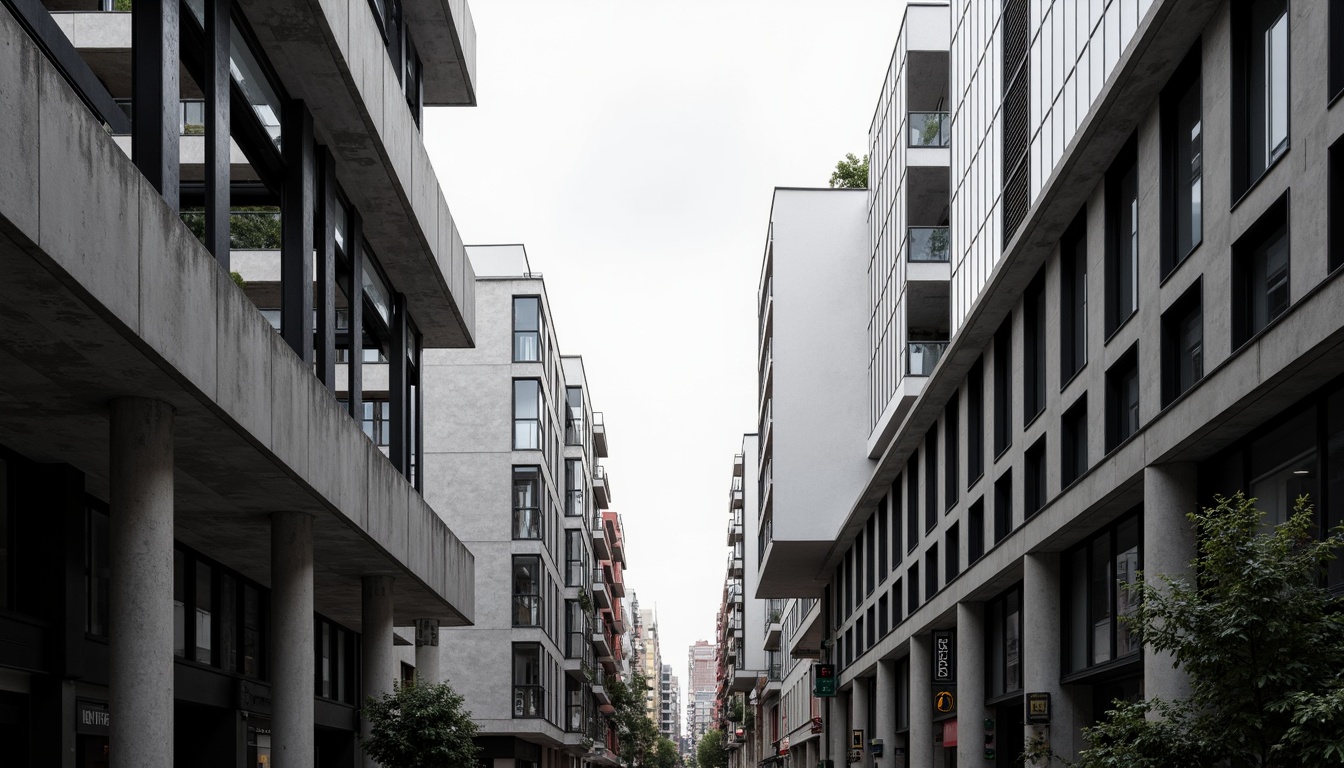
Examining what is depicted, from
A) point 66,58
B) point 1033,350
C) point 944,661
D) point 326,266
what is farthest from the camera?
point 944,661

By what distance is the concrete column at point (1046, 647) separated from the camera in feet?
81.3

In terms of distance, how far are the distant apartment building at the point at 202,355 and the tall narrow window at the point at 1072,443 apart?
11.4m

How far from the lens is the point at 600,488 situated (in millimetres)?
94312

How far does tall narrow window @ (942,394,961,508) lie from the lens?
3384 centimetres

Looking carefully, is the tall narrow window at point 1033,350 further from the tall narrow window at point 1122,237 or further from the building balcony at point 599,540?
the building balcony at point 599,540

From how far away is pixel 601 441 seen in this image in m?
104

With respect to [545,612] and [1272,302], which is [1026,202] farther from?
[545,612]

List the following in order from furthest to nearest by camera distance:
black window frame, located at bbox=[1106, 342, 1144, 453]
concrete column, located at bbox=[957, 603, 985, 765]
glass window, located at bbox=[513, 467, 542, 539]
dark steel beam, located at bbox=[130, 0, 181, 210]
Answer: glass window, located at bbox=[513, 467, 542, 539] → concrete column, located at bbox=[957, 603, 985, 765] → black window frame, located at bbox=[1106, 342, 1144, 453] → dark steel beam, located at bbox=[130, 0, 181, 210]

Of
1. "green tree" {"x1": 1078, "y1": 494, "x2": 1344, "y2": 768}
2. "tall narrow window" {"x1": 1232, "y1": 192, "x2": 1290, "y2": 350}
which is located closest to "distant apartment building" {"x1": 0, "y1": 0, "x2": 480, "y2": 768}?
"green tree" {"x1": 1078, "y1": 494, "x2": 1344, "y2": 768}

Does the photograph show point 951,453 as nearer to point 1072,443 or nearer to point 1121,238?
point 1072,443

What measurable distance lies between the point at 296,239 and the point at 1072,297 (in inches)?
492

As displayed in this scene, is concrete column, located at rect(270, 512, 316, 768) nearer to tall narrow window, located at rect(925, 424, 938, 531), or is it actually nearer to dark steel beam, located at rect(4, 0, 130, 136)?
dark steel beam, located at rect(4, 0, 130, 136)

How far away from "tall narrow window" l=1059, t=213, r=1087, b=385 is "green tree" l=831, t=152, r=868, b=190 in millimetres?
38852

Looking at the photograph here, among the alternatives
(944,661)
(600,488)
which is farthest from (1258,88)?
(600,488)
